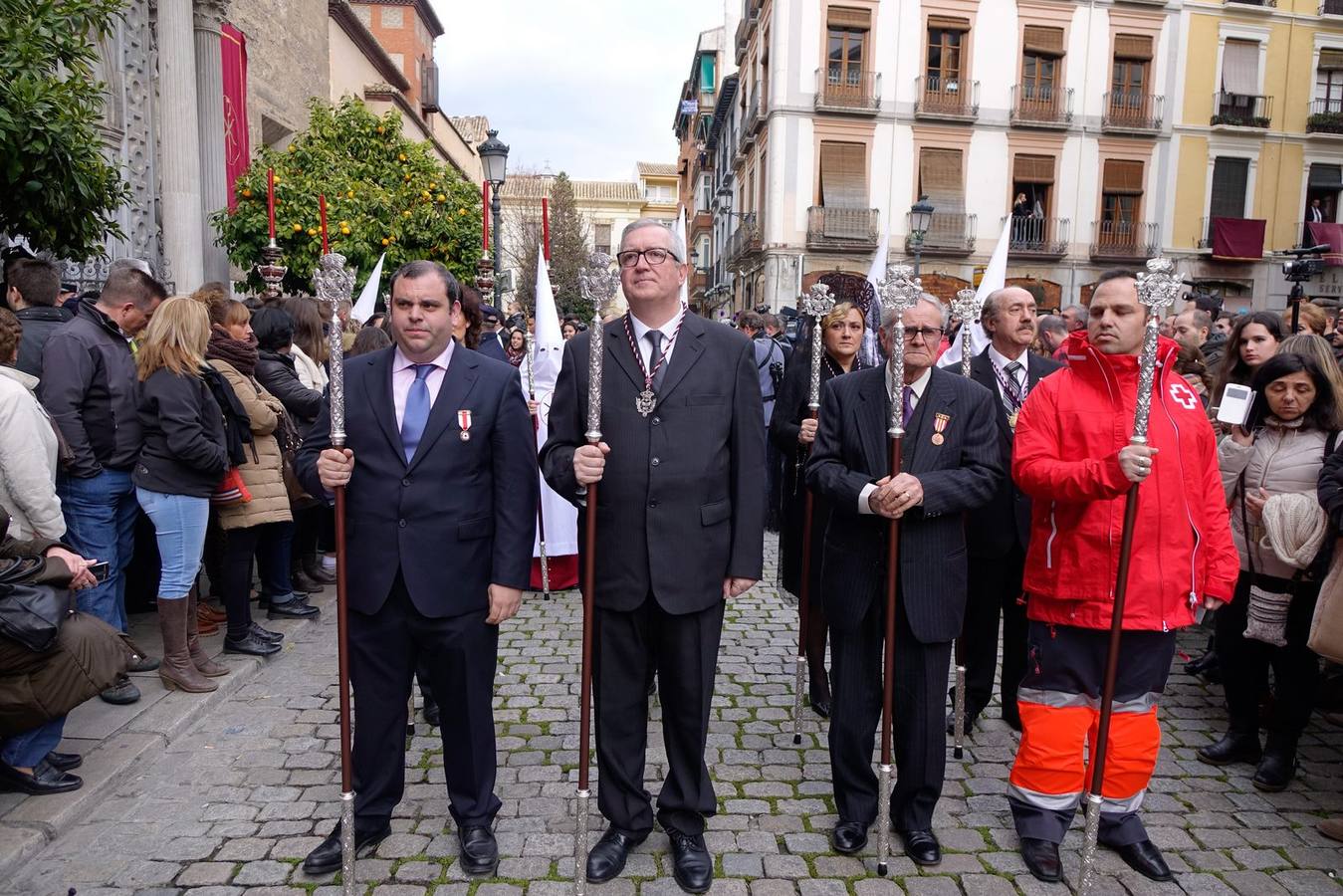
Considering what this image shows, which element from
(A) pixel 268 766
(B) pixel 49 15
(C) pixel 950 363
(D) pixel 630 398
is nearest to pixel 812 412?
(C) pixel 950 363

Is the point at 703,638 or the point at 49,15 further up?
the point at 49,15

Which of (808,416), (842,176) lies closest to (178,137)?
(808,416)

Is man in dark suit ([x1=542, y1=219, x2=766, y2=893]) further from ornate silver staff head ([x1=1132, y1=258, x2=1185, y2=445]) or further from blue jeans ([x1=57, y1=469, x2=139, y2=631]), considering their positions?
blue jeans ([x1=57, y1=469, x2=139, y2=631])

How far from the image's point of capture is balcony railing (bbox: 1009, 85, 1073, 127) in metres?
28.3

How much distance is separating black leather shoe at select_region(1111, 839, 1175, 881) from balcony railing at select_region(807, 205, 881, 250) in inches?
1008

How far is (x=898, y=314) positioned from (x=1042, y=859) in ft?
7.09

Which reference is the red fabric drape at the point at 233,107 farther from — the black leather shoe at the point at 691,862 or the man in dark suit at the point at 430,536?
the black leather shoe at the point at 691,862

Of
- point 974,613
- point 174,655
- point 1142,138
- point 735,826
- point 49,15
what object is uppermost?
point 1142,138

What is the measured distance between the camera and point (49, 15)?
14.1 ft

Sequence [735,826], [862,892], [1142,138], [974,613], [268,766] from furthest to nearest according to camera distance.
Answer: [1142,138], [974,613], [268,766], [735,826], [862,892]

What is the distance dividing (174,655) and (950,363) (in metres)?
4.70

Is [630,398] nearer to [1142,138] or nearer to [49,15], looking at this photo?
[49,15]

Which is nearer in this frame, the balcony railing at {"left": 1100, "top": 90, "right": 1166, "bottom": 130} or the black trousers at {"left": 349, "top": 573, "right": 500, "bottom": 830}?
the black trousers at {"left": 349, "top": 573, "right": 500, "bottom": 830}

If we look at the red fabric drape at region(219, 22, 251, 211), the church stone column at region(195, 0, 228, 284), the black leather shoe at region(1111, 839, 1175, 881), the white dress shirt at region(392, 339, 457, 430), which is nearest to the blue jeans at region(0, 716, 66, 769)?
the white dress shirt at region(392, 339, 457, 430)
